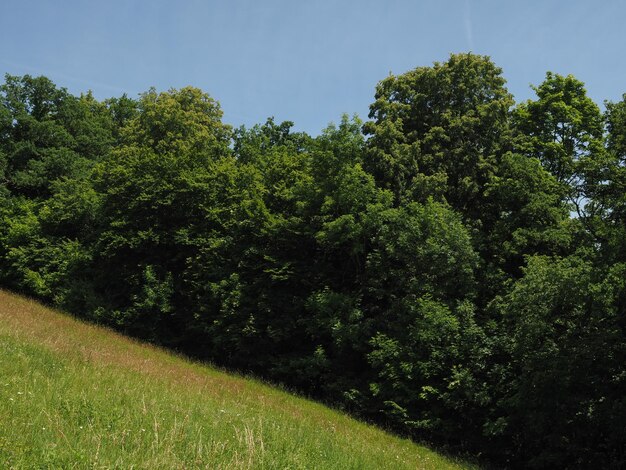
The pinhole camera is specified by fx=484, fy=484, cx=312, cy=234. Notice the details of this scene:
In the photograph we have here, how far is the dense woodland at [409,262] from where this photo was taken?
13.1 m

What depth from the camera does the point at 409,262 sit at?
17422 mm

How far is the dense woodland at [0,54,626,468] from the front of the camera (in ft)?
43.0

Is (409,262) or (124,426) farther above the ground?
(409,262)

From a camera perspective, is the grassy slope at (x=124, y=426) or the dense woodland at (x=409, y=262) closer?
the grassy slope at (x=124, y=426)

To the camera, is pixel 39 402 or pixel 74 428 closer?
pixel 74 428

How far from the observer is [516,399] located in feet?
43.8

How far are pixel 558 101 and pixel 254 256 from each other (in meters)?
15.2

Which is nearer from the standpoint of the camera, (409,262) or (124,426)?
(124,426)

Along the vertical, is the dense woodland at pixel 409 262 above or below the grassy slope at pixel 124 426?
above

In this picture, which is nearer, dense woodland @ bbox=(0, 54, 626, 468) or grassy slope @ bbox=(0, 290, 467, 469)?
grassy slope @ bbox=(0, 290, 467, 469)

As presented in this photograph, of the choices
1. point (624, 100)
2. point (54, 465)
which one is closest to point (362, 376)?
point (624, 100)

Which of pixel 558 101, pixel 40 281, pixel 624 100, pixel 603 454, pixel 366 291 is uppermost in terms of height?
pixel 558 101

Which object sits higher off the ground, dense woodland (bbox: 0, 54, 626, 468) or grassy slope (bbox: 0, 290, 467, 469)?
dense woodland (bbox: 0, 54, 626, 468)

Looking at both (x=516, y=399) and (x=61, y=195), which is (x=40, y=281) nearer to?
(x=61, y=195)
